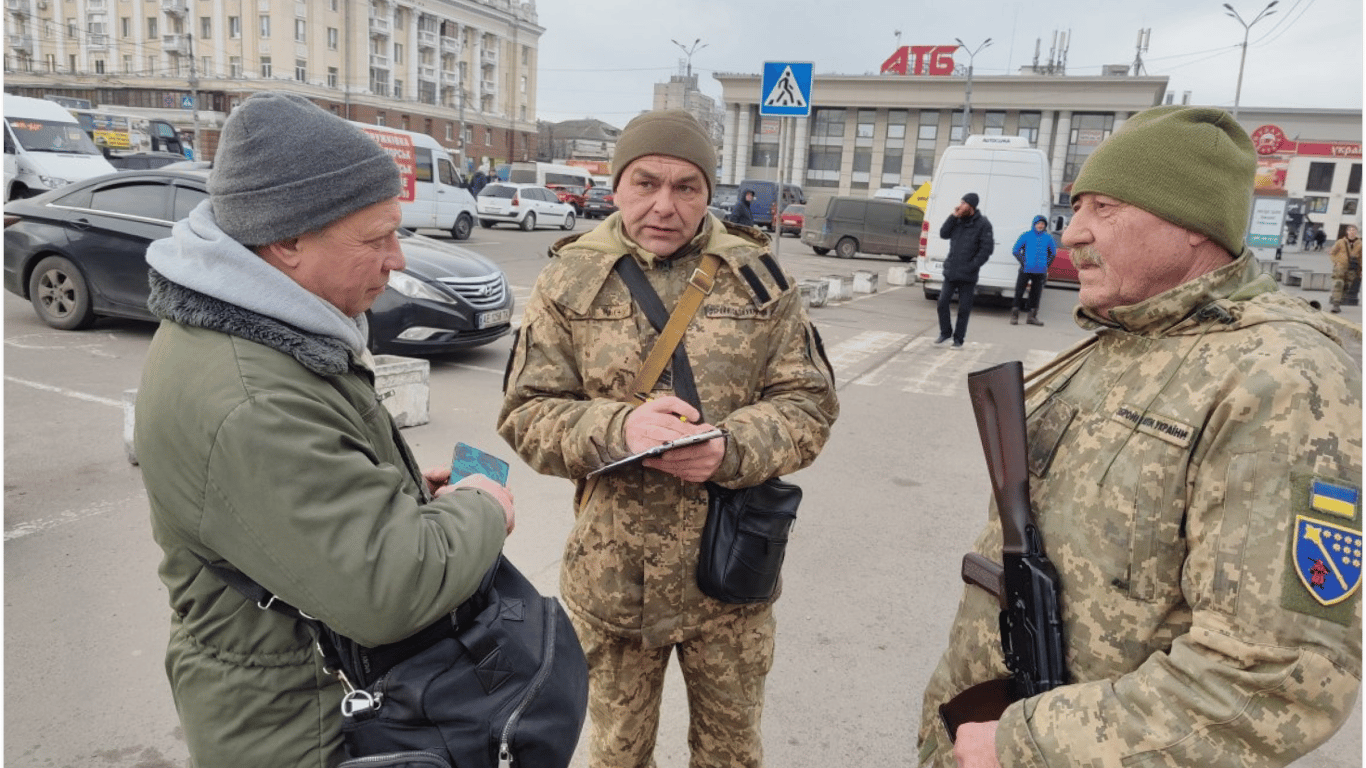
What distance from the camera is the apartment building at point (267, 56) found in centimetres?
5941

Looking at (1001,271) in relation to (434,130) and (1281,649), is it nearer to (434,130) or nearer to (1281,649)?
(1281,649)

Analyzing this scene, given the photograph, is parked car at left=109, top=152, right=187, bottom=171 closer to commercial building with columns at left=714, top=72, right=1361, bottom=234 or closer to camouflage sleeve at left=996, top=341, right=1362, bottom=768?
camouflage sleeve at left=996, top=341, right=1362, bottom=768

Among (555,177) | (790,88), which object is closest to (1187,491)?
(790,88)

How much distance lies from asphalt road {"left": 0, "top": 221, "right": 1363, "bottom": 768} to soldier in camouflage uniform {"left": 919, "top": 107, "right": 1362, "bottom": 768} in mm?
1510

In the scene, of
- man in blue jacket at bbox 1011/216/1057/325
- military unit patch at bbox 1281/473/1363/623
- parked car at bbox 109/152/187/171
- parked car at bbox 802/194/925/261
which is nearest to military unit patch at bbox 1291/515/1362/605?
military unit patch at bbox 1281/473/1363/623

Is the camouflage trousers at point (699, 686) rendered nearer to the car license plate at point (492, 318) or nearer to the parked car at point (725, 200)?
the car license plate at point (492, 318)

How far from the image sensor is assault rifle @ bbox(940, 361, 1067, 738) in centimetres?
139

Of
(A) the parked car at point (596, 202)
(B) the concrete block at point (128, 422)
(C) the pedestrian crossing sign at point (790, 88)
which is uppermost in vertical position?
(C) the pedestrian crossing sign at point (790, 88)

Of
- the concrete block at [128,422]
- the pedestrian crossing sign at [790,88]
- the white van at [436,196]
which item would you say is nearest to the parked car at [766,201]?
the white van at [436,196]

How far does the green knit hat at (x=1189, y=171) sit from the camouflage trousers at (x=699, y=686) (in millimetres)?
1315

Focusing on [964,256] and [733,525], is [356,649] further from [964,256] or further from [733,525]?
[964,256]

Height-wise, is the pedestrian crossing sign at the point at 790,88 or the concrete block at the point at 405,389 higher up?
the pedestrian crossing sign at the point at 790,88

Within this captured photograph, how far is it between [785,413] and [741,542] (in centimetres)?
33

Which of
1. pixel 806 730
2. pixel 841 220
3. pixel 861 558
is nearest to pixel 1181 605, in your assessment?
pixel 806 730
